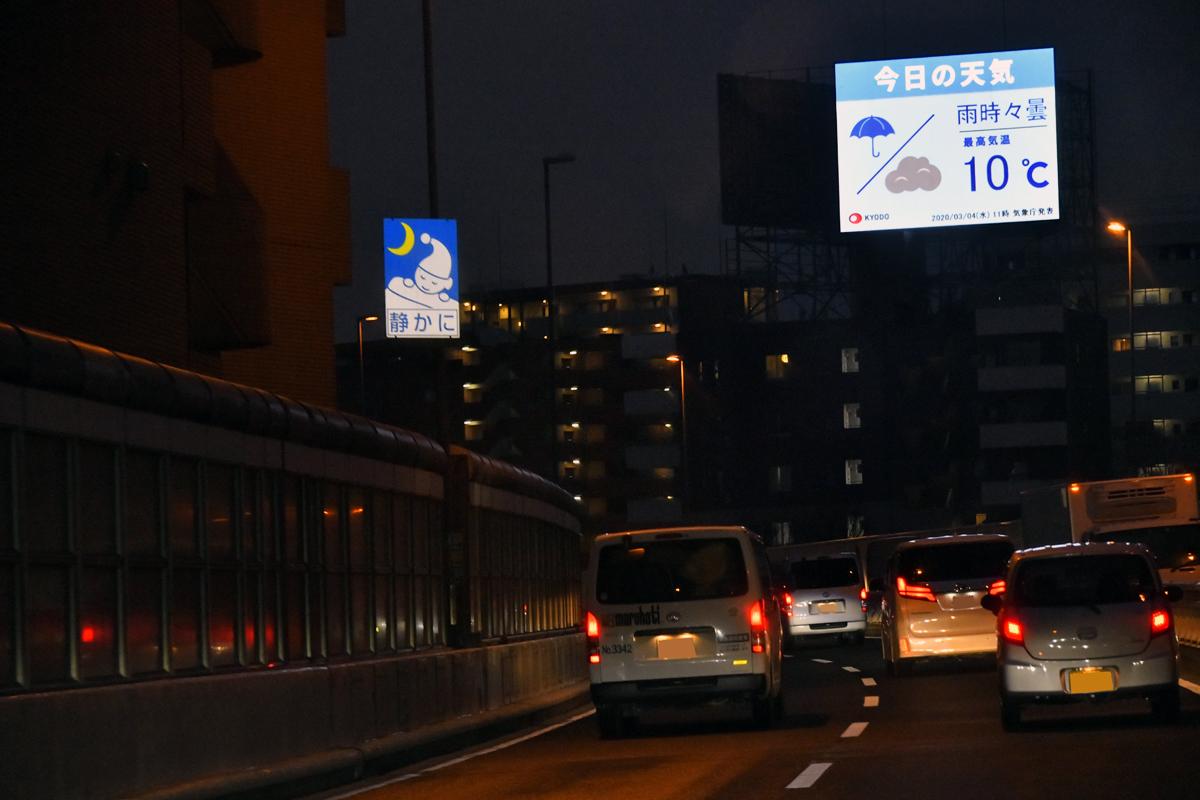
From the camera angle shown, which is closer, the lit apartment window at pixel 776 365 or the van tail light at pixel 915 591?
the van tail light at pixel 915 591

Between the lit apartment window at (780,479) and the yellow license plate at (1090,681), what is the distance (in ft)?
252

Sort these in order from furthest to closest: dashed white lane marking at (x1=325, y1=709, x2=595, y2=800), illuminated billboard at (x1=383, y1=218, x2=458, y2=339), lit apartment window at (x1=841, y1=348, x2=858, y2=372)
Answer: lit apartment window at (x1=841, y1=348, x2=858, y2=372)
illuminated billboard at (x1=383, y1=218, x2=458, y2=339)
dashed white lane marking at (x1=325, y1=709, x2=595, y2=800)

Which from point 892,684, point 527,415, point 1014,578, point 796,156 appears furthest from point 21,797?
point 527,415

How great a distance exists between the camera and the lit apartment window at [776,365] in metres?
95.2

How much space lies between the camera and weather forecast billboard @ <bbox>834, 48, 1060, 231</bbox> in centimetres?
6131

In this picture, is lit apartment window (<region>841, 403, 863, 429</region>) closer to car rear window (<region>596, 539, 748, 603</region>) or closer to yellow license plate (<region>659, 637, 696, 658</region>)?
car rear window (<region>596, 539, 748, 603</region>)

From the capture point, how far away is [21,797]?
33.8ft

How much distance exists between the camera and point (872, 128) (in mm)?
61938

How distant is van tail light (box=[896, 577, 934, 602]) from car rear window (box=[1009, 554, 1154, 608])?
849 centimetres

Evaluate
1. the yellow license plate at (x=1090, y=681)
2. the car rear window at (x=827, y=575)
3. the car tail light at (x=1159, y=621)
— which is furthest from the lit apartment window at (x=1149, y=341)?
the yellow license plate at (x=1090, y=681)

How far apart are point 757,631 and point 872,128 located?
4599cm

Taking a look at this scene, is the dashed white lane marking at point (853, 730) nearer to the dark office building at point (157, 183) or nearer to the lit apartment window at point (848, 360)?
the dark office building at point (157, 183)

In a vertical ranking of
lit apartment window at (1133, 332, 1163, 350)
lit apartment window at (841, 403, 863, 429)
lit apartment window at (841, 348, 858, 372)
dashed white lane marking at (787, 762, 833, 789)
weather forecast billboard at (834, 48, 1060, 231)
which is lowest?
dashed white lane marking at (787, 762, 833, 789)

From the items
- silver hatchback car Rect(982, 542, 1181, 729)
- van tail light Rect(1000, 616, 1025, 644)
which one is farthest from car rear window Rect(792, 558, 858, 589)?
van tail light Rect(1000, 616, 1025, 644)
